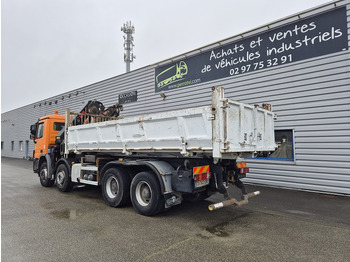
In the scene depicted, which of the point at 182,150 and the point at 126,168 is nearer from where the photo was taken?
the point at 182,150

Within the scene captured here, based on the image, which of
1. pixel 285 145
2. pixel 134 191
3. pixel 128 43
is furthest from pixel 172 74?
pixel 128 43

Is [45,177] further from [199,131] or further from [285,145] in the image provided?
[285,145]

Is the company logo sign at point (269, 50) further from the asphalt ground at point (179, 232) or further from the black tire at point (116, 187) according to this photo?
the black tire at point (116, 187)

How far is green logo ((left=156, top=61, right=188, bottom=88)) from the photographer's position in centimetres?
1176

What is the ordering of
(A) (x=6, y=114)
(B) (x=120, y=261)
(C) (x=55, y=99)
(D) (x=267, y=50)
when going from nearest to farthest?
1. (B) (x=120, y=261)
2. (D) (x=267, y=50)
3. (C) (x=55, y=99)
4. (A) (x=6, y=114)

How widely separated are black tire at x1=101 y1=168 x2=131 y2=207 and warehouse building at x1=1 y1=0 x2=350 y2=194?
358 cm

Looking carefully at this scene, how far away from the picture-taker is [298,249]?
3719 mm

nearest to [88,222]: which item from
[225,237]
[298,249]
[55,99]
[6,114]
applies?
[225,237]

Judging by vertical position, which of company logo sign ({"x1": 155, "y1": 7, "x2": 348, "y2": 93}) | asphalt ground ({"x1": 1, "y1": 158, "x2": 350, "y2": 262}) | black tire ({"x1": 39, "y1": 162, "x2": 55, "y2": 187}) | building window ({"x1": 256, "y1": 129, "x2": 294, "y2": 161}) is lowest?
asphalt ground ({"x1": 1, "y1": 158, "x2": 350, "y2": 262})

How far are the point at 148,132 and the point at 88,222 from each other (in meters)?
2.28

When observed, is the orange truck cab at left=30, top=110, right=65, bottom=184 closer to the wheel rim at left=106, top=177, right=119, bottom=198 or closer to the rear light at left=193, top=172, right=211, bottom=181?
the wheel rim at left=106, top=177, right=119, bottom=198

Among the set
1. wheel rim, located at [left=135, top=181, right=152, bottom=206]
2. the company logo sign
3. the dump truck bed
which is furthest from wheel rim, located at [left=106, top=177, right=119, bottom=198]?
the company logo sign

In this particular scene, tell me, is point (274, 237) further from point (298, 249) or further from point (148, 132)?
point (148, 132)

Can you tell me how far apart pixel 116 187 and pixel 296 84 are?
6.84m
